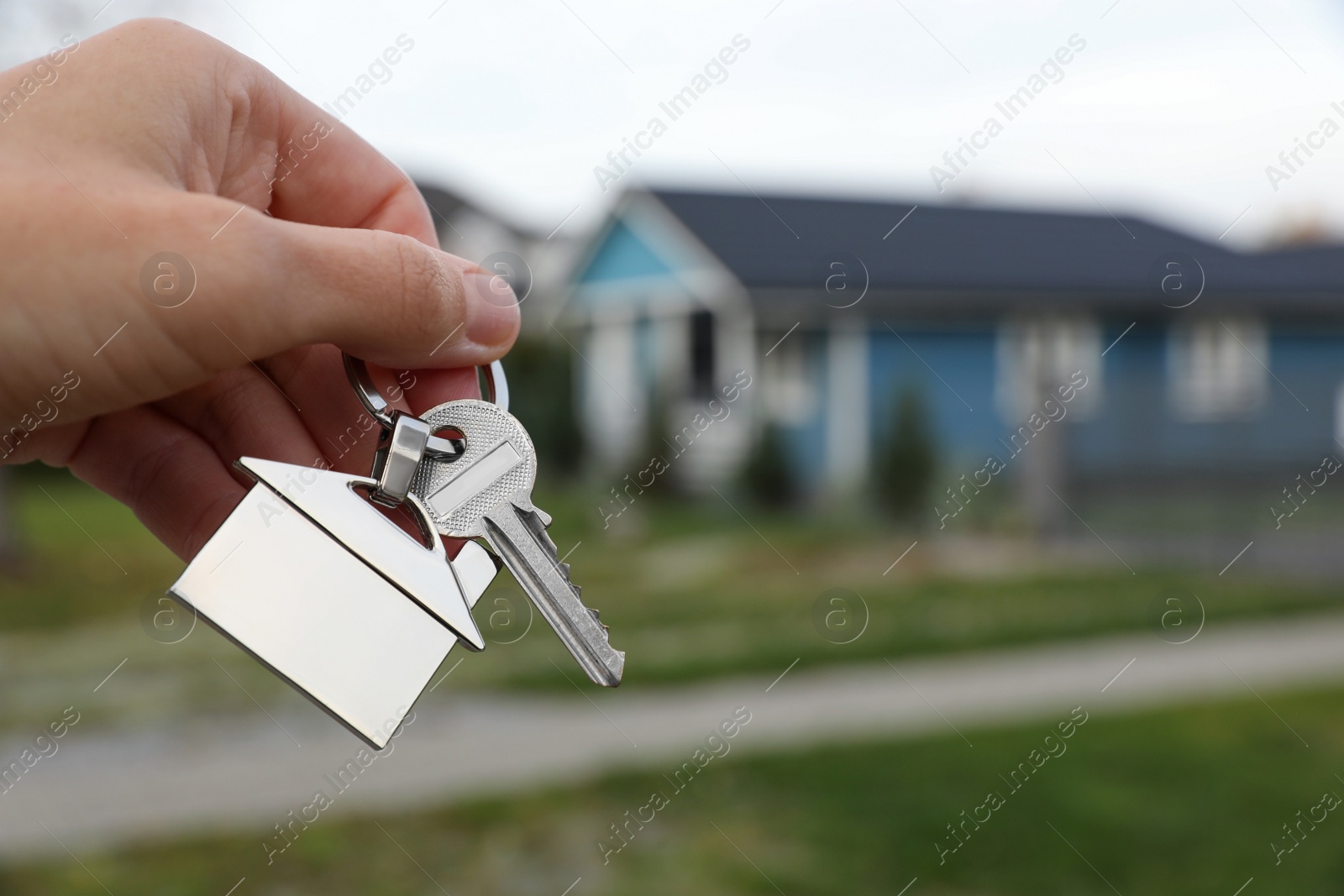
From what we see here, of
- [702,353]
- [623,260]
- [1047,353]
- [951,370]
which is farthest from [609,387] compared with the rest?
[1047,353]

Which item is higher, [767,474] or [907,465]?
[907,465]

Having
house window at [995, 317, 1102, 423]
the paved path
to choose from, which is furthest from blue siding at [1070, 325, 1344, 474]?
the paved path

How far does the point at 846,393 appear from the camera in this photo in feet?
55.6

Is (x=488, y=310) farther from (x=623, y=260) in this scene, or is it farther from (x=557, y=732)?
(x=623, y=260)

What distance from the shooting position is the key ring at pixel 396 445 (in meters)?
1.34

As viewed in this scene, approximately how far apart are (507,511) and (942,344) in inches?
669

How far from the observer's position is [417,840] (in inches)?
190

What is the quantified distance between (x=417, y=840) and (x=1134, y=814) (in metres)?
3.21

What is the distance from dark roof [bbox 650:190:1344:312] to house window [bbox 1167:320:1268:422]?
588 mm

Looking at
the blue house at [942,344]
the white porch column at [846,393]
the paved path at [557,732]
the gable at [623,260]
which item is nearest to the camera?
the paved path at [557,732]

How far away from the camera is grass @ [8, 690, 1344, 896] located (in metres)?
4.47

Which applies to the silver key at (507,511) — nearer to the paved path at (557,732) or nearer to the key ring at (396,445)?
the key ring at (396,445)

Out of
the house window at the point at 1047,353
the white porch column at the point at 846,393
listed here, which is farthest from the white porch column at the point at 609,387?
the house window at the point at 1047,353

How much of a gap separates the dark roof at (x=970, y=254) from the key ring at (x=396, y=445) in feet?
50.2
